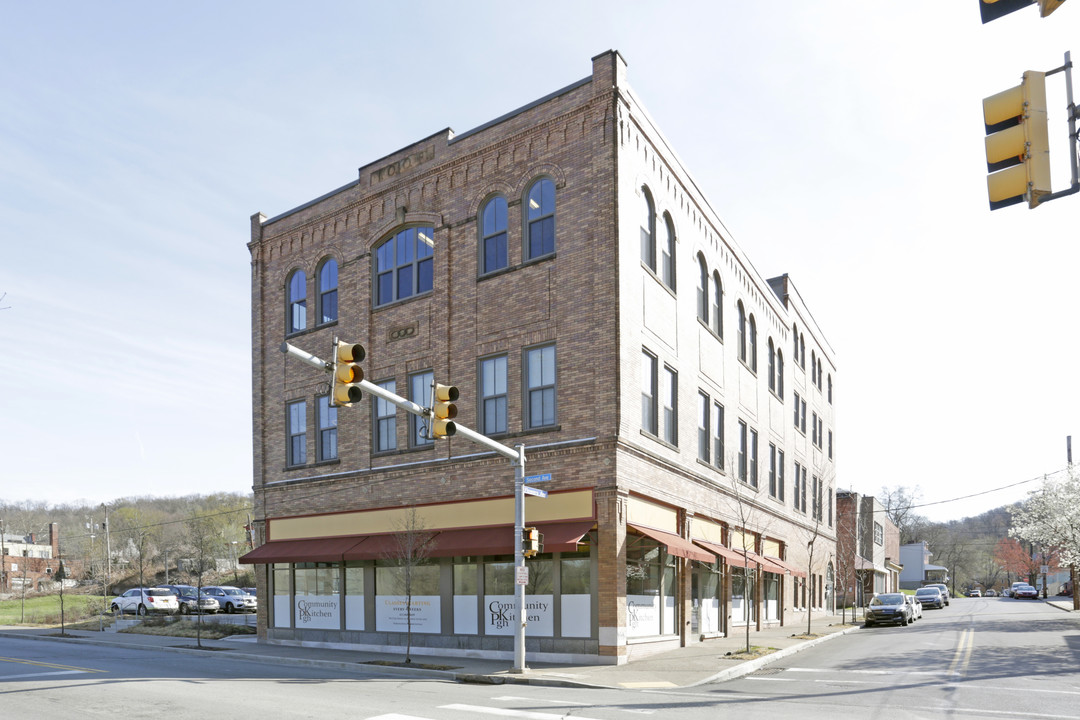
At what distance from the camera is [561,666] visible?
19688 millimetres

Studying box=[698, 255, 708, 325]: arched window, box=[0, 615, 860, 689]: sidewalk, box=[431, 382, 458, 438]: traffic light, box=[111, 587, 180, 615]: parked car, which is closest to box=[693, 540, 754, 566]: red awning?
box=[0, 615, 860, 689]: sidewalk

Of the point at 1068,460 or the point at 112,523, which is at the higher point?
the point at 1068,460

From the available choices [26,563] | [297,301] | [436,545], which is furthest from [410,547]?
[26,563]

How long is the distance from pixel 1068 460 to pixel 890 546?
2741 cm

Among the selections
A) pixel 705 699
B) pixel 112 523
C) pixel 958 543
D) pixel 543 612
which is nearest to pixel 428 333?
pixel 543 612

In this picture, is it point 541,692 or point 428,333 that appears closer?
point 541,692

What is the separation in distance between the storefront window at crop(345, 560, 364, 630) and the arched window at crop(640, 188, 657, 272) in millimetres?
12166

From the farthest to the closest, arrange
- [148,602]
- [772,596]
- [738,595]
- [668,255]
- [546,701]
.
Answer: [148,602]
[772,596]
[738,595]
[668,255]
[546,701]

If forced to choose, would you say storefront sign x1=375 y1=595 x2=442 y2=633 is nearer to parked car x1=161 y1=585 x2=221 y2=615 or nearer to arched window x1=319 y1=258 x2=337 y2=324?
arched window x1=319 y1=258 x2=337 y2=324

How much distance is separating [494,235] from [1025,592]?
80073mm

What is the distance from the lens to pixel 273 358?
29844 mm

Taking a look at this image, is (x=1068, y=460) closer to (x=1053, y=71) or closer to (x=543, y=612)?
(x=543, y=612)

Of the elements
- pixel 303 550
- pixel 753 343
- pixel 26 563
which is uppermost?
pixel 753 343

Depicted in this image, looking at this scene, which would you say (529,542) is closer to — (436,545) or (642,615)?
Answer: (436,545)
